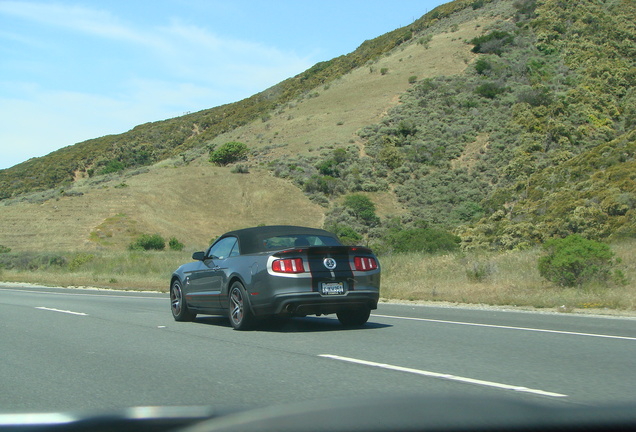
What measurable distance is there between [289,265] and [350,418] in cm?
831

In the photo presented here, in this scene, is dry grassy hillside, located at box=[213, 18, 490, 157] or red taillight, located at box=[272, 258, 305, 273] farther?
dry grassy hillside, located at box=[213, 18, 490, 157]

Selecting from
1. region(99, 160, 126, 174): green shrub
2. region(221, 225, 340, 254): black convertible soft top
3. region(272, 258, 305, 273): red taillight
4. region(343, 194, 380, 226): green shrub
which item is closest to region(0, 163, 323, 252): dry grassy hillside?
region(343, 194, 380, 226): green shrub

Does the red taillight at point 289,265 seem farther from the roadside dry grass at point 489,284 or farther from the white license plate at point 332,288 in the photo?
the roadside dry grass at point 489,284

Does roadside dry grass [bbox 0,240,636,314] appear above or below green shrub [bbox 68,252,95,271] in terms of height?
below

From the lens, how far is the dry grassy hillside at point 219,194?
181 ft

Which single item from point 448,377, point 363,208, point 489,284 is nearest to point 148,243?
point 363,208

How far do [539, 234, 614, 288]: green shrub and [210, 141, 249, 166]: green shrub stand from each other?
57.0 m

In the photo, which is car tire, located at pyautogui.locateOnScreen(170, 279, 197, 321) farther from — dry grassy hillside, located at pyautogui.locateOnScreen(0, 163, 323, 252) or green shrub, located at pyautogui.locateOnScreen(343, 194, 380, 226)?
green shrub, located at pyautogui.locateOnScreen(343, 194, 380, 226)

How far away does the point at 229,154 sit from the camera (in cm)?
7225

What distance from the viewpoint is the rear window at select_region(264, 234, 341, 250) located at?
471 inches

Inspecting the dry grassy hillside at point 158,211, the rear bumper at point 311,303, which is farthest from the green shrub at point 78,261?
the rear bumper at point 311,303

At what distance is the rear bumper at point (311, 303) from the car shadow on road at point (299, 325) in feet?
2.15

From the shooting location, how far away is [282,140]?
73.8 metres

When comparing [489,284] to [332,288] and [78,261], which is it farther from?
[78,261]
